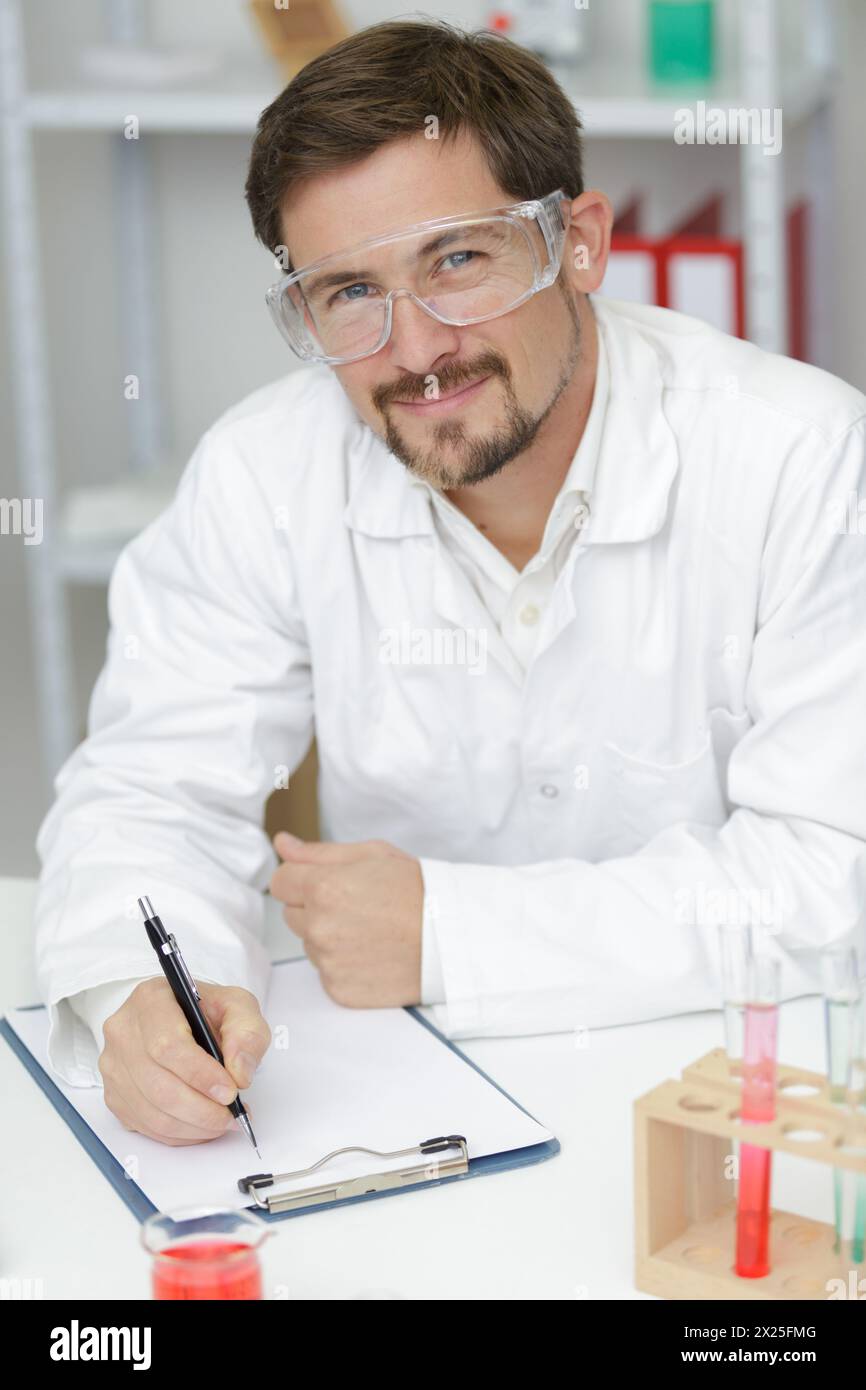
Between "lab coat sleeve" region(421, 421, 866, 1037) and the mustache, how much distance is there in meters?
0.27

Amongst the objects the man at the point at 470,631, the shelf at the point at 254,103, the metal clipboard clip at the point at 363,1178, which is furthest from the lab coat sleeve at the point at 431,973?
the shelf at the point at 254,103

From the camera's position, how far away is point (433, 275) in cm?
132

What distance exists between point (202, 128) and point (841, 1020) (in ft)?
6.81

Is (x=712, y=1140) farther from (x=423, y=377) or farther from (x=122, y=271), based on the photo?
(x=122, y=271)

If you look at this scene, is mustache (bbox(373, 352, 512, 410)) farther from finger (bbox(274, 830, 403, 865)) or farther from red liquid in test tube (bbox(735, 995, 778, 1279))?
red liquid in test tube (bbox(735, 995, 778, 1279))

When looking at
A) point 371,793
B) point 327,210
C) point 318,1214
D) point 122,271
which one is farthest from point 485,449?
point 122,271

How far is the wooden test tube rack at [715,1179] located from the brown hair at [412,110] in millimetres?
814

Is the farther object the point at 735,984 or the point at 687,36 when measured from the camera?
the point at 687,36

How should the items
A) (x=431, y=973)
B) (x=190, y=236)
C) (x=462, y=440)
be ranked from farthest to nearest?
(x=190, y=236) < (x=462, y=440) < (x=431, y=973)

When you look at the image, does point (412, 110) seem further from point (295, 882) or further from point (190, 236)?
point (190, 236)

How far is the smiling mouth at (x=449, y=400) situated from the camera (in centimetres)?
139

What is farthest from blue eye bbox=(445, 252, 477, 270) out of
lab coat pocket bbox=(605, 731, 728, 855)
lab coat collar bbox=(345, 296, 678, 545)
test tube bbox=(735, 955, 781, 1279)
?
test tube bbox=(735, 955, 781, 1279)

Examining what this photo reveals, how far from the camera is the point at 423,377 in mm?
1367

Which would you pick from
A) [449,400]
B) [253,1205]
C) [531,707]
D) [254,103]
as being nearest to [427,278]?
[449,400]
